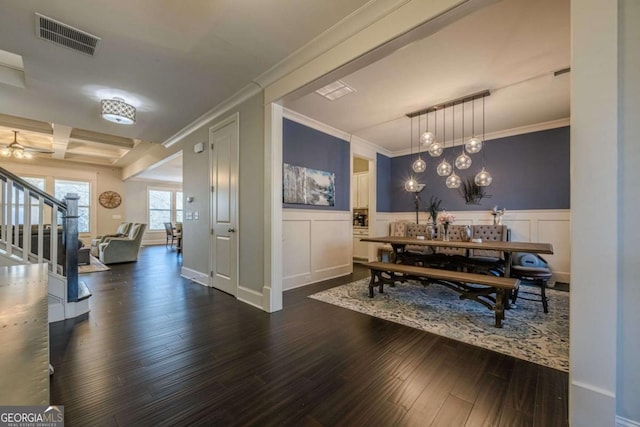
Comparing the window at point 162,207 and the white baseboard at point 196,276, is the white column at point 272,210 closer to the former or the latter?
the white baseboard at point 196,276

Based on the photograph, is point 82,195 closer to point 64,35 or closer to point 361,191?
point 64,35

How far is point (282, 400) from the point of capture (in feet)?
5.12

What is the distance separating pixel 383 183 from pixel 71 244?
227 inches

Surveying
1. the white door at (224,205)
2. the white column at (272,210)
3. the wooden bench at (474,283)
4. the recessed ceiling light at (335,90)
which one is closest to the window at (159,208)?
the white door at (224,205)

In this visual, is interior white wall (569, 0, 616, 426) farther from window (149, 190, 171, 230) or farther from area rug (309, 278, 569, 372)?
window (149, 190, 171, 230)

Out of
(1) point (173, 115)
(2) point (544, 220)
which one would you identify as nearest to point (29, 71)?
(1) point (173, 115)

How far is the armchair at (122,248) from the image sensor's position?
610 centimetres

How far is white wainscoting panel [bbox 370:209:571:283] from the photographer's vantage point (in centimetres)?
448

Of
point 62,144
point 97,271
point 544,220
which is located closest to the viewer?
point 544,220

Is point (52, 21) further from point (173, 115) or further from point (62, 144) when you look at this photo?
point (62, 144)

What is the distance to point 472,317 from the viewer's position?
2.86m

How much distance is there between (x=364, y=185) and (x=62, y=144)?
7.53 meters

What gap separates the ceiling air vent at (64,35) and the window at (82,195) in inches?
323

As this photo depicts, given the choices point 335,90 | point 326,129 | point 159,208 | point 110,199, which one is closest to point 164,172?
point 110,199
